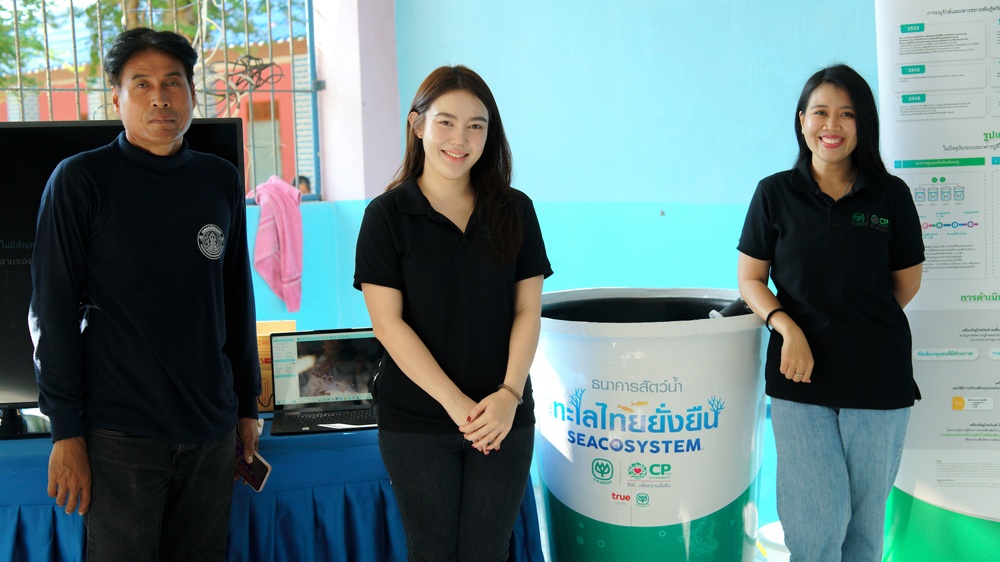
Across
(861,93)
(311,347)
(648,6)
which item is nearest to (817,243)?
(861,93)

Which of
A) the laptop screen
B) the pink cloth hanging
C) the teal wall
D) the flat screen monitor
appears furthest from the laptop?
the pink cloth hanging

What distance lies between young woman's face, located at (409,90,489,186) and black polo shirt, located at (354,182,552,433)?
9 cm

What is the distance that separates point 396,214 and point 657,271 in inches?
78.7

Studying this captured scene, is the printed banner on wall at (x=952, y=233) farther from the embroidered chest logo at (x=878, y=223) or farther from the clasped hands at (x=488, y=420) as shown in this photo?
the clasped hands at (x=488, y=420)

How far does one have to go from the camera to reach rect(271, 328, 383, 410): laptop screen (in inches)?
84.9

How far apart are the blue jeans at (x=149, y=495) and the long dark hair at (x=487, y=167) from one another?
64 centimetres

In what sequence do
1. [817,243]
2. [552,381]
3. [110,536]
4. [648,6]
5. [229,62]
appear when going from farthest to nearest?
1. [229,62]
2. [648,6]
3. [552,381]
4. [817,243]
5. [110,536]

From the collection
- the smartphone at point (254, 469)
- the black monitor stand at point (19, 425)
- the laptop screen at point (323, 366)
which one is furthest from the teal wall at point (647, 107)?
the black monitor stand at point (19, 425)

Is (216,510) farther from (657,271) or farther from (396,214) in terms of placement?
(657,271)

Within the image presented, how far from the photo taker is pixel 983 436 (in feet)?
7.32

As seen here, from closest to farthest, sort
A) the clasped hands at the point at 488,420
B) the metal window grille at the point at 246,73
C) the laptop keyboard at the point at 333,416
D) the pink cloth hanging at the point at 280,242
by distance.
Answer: the clasped hands at the point at 488,420, the laptop keyboard at the point at 333,416, the pink cloth hanging at the point at 280,242, the metal window grille at the point at 246,73

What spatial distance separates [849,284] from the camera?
187 cm

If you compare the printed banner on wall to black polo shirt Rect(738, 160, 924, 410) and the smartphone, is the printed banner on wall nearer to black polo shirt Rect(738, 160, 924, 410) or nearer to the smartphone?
black polo shirt Rect(738, 160, 924, 410)

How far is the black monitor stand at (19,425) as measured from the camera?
206 centimetres
